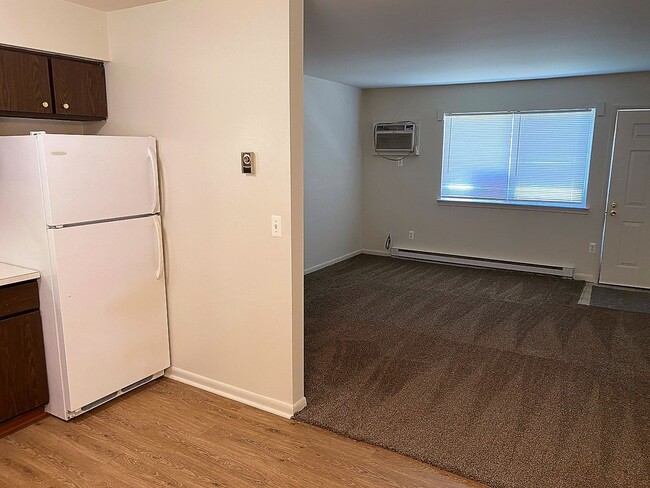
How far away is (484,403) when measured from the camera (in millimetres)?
2969

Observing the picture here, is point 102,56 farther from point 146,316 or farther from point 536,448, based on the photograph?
point 536,448

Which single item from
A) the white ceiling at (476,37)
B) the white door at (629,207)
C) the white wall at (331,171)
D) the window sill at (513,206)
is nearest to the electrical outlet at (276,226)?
the white ceiling at (476,37)

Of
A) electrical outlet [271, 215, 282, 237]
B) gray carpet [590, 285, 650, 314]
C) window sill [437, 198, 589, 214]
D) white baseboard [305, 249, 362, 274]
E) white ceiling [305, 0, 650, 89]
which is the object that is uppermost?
white ceiling [305, 0, 650, 89]

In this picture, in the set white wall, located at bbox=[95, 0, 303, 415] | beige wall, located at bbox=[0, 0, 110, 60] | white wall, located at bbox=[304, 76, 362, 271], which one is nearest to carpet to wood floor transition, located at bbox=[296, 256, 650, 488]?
white wall, located at bbox=[95, 0, 303, 415]

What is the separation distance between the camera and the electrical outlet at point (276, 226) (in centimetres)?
266

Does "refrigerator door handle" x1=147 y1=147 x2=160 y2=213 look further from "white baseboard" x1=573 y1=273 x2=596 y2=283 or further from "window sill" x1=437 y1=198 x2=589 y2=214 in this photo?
"white baseboard" x1=573 y1=273 x2=596 y2=283

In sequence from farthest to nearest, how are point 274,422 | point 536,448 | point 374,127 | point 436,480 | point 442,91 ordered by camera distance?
point 374,127 < point 442,91 < point 274,422 < point 536,448 < point 436,480

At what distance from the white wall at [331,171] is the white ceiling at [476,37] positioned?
0.71 metres

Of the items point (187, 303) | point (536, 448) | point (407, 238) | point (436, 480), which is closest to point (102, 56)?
point (187, 303)

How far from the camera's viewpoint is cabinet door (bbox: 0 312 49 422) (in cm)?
257

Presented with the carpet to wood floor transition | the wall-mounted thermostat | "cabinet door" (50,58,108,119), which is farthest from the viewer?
"cabinet door" (50,58,108,119)

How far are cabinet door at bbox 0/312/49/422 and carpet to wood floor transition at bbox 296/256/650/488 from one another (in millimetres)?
1501

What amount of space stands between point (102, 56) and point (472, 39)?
2.62 m

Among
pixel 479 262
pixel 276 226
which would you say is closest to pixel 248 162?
pixel 276 226
